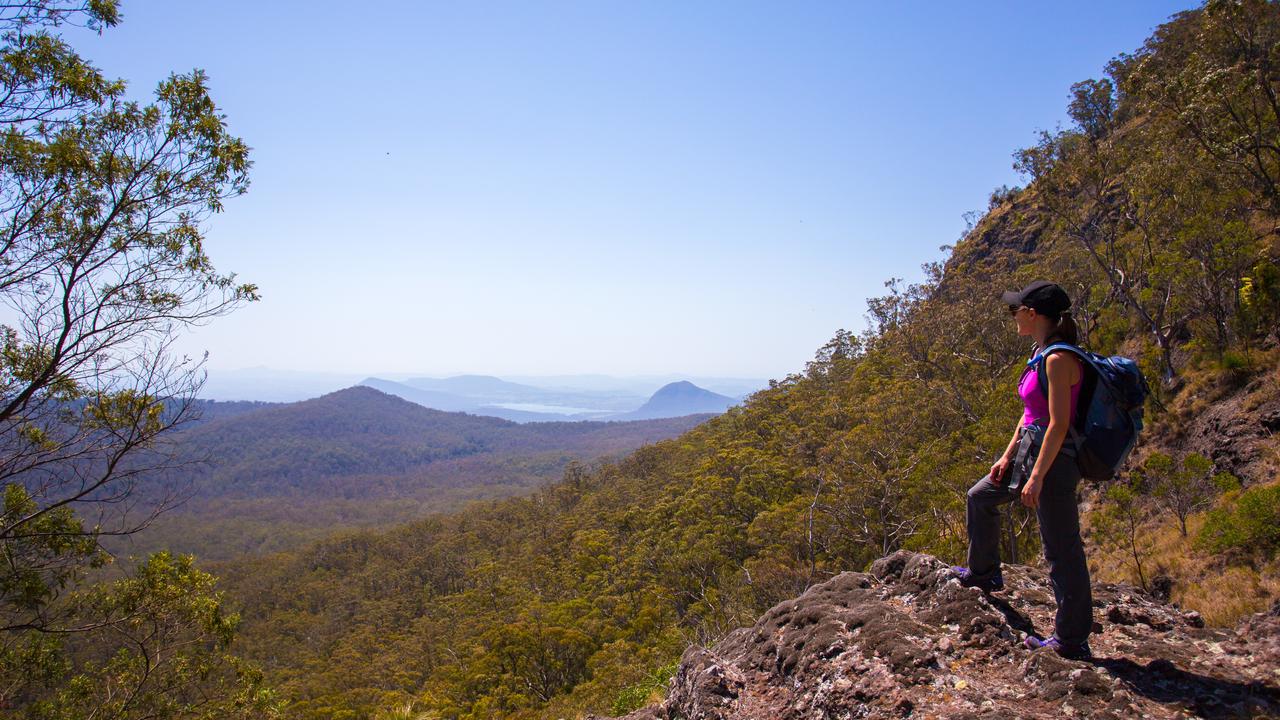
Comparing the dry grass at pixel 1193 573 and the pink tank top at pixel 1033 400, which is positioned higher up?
the pink tank top at pixel 1033 400

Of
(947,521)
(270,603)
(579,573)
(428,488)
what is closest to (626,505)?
(579,573)

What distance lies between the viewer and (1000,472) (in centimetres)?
339

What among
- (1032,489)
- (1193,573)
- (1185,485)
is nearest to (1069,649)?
(1032,489)

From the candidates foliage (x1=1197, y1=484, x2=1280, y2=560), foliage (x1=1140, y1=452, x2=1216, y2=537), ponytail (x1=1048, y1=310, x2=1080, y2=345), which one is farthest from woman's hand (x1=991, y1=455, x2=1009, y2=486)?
foliage (x1=1140, y1=452, x2=1216, y2=537)

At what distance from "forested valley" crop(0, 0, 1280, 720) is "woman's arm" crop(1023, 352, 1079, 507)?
2847 millimetres

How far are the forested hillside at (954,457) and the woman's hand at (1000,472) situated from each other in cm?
262

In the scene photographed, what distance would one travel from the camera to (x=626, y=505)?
45.1 meters

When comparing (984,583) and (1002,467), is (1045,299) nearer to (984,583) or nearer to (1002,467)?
(1002,467)

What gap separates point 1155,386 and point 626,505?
122ft

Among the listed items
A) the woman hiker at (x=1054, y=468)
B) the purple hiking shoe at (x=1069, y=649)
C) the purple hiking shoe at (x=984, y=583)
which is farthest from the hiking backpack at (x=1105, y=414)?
the purple hiking shoe at (x=984, y=583)

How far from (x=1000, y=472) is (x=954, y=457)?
39.1ft

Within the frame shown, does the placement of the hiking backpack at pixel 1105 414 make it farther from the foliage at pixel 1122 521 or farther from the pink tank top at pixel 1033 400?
the foliage at pixel 1122 521

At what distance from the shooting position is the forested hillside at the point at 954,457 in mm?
8578

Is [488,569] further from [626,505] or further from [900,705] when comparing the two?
[900,705]
